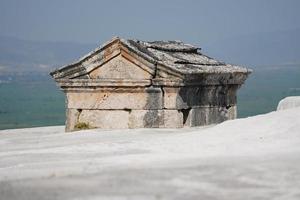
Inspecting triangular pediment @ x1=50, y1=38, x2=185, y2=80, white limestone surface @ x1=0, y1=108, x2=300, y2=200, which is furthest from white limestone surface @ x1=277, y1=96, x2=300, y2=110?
white limestone surface @ x1=0, y1=108, x2=300, y2=200

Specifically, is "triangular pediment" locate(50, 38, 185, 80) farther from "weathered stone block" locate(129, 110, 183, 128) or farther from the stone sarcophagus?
"weathered stone block" locate(129, 110, 183, 128)

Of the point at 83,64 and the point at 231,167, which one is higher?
the point at 83,64

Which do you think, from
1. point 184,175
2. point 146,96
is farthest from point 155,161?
point 146,96

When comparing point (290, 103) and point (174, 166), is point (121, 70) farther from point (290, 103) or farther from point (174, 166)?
point (174, 166)

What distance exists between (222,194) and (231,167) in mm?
→ 956

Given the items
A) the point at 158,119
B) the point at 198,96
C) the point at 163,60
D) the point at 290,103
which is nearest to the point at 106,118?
the point at 158,119

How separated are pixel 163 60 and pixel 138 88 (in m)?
0.62

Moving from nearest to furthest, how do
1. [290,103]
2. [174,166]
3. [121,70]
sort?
[174,166]
[121,70]
[290,103]

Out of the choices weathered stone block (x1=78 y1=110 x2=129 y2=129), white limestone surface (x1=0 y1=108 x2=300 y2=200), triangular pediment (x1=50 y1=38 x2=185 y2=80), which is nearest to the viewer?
white limestone surface (x1=0 y1=108 x2=300 y2=200)

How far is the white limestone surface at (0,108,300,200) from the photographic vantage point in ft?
20.5

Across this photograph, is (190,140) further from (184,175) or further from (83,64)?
(83,64)

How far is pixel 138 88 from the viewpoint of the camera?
1327 cm

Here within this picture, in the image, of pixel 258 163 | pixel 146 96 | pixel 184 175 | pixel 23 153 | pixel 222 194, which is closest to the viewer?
pixel 222 194

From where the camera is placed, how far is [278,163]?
283 inches
